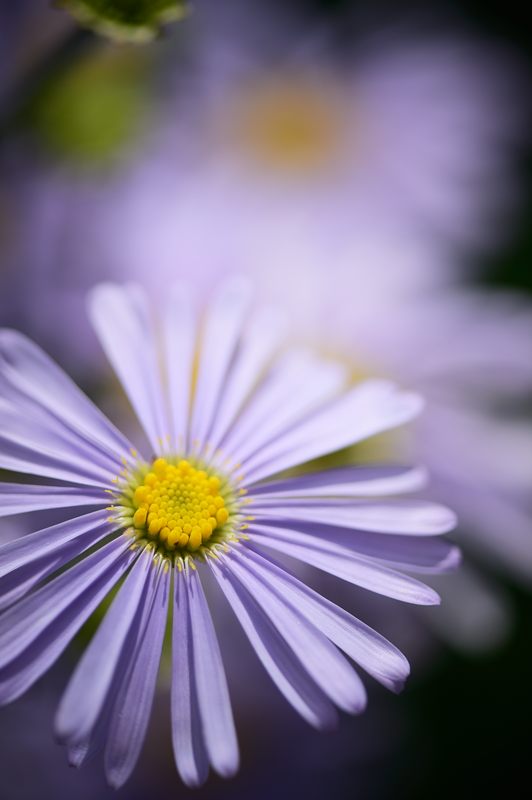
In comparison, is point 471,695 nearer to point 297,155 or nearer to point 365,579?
point 365,579

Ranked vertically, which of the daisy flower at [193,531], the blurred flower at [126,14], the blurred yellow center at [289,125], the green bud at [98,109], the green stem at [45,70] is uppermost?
the blurred yellow center at [289,125]

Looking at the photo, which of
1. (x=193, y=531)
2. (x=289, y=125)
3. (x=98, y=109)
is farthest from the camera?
(x=289, y=125)

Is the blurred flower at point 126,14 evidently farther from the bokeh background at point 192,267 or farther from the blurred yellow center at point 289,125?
the blurred yellow center at point 289,125

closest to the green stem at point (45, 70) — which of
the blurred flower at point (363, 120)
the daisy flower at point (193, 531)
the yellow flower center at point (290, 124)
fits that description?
the daisy flower at point (193, 531)

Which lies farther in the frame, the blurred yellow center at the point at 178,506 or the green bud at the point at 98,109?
the green bud at the point at 98,109

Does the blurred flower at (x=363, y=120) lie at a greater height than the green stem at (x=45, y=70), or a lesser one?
greater

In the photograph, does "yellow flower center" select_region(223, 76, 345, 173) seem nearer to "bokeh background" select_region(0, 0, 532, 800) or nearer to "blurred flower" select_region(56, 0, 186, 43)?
"bokeh background" select_region(0, 0, 532, 800)

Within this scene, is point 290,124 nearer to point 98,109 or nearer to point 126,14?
point 98,109

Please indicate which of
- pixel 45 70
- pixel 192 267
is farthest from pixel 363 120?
pixel 45 70
